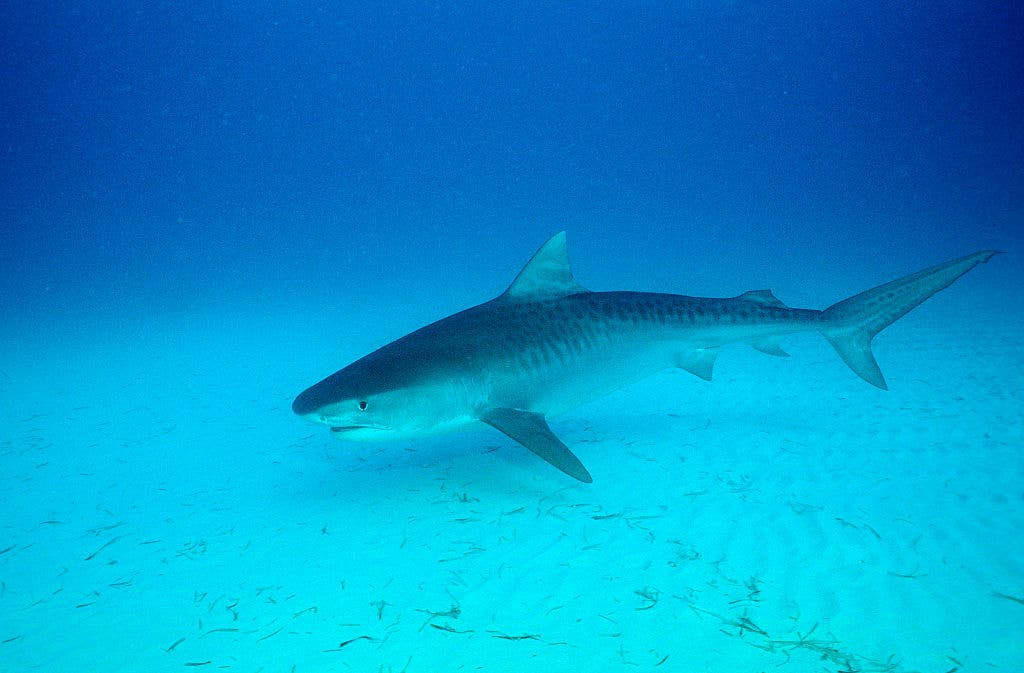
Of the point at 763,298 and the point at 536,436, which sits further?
the point at 763,298

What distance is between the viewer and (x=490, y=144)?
18162 cm

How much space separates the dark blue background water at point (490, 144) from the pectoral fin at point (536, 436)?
20.0 meters

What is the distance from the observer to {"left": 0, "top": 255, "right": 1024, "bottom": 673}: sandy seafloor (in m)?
2.97

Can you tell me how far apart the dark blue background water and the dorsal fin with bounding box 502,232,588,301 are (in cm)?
1911

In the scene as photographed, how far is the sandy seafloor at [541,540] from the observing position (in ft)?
9.74

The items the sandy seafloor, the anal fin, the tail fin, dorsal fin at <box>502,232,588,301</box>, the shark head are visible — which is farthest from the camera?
the anal fin

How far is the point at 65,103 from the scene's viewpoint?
12950 cm

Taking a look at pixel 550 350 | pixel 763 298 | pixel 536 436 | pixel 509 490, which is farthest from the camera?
pixel 763 298

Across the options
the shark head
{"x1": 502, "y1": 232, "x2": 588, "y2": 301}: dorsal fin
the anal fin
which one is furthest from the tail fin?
the shark head

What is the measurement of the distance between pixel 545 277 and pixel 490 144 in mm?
188513

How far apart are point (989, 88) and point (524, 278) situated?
160 m

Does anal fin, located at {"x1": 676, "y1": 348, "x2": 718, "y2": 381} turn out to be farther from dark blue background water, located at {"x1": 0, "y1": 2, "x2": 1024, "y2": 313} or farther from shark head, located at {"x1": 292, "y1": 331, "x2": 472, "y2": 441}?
dark blue background water, located at {"x1": 0, "y1": 2, "x2": 1024, "y2": 313}

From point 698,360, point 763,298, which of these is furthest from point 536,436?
point 763,298

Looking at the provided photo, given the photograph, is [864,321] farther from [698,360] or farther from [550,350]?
[550,350]
